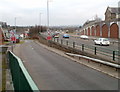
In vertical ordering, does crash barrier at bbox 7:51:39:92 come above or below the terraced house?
below

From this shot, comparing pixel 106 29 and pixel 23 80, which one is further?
pixel 106 29

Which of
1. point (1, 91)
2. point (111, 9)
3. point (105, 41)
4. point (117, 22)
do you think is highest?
point (111, 9)

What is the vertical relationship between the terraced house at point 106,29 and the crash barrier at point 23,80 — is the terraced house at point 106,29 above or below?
above

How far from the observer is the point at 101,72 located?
1276 centimetres

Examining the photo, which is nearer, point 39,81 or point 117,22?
point 39,81

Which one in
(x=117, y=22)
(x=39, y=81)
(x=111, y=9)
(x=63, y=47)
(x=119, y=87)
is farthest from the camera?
(x=111, y=9)

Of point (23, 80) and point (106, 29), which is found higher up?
point (106, 29)

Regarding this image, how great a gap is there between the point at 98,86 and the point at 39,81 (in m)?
3.33

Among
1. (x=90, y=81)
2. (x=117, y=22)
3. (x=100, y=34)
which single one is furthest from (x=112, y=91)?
(x=100, y=34)

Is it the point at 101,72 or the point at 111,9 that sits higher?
the point at 111,9

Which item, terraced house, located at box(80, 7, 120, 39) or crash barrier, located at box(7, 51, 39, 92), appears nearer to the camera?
crash barrier, located at box(7, 51, 39, 92)

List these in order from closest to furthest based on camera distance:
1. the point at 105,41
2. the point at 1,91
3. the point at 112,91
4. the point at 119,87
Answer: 1. the point at 112,91
2. the point at 119,87
3. the point at 1,91
4. the point at 105,41

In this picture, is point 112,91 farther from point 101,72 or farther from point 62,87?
point 101,72

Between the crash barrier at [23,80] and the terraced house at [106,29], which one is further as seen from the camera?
the terraced house at [106,29]
